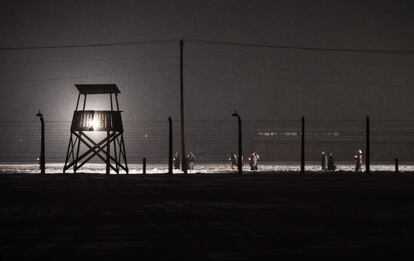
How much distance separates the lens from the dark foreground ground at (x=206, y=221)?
6.84m

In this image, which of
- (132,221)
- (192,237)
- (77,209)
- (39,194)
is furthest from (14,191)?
(192,237)

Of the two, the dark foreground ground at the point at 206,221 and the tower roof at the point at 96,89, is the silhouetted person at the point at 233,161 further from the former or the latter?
the dark foreground ground at the point at 206,221

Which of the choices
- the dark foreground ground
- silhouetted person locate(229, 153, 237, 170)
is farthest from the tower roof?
silhouetted person locate(229, 153, 237, 170)

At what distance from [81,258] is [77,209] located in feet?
16.2

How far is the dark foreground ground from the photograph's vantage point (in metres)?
6.84

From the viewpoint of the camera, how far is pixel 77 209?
11.2 meters

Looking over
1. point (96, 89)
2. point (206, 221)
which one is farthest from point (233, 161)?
point (206, 221)

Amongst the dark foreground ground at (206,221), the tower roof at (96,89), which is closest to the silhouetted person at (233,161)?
the tower roof at (96,89)

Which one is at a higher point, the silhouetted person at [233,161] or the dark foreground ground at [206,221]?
the silhouetted person at [233,161]

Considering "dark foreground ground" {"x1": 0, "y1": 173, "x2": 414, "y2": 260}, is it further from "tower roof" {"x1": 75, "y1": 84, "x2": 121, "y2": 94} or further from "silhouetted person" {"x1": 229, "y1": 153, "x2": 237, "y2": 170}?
"silhouetted person" {"x1": 229, "y1": 153, "x2": 237, "y2": 170}

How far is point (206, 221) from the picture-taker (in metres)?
9.35

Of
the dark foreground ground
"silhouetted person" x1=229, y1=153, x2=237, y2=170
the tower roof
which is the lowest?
the dark foreground ground

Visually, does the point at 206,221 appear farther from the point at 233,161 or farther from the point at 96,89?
the point at 233,161

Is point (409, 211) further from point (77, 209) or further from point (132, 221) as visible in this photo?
point (77, 209)
